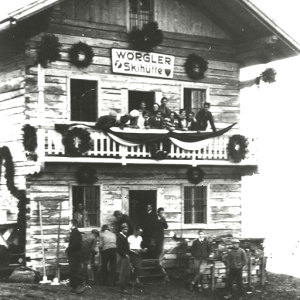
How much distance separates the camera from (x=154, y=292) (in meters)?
22.0

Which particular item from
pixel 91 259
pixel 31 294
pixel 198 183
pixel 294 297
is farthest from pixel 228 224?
pixel 31 294

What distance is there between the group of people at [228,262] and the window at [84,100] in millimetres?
5464

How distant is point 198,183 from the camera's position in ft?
84.0

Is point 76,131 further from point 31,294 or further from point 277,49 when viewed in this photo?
point 277,49

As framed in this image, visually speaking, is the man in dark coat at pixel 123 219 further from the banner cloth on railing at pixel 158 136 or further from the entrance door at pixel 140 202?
the banner cloth on railing at pixel 158 136

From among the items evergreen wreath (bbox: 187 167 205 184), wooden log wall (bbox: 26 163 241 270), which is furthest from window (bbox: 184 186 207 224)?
evergreen wreath (bbox: 187 167 205 184)

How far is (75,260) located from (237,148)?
768 cm

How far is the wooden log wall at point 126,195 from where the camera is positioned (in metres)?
22.5

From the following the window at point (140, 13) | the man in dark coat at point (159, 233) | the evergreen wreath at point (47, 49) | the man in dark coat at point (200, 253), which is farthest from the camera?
the window at point (140, 13)

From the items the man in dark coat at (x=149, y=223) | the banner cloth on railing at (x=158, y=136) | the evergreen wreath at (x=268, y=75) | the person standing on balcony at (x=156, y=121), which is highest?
the evergreen wreath at (x=268, y=75)

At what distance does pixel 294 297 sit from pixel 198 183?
540 cm

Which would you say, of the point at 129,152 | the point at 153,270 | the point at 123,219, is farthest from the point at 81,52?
the point at 153,270

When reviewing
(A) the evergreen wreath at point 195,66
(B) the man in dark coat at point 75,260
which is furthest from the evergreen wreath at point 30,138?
(A) the evergreen wreath at point 195,66

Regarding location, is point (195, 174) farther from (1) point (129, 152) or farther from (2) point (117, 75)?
(2) point (117, 75)
